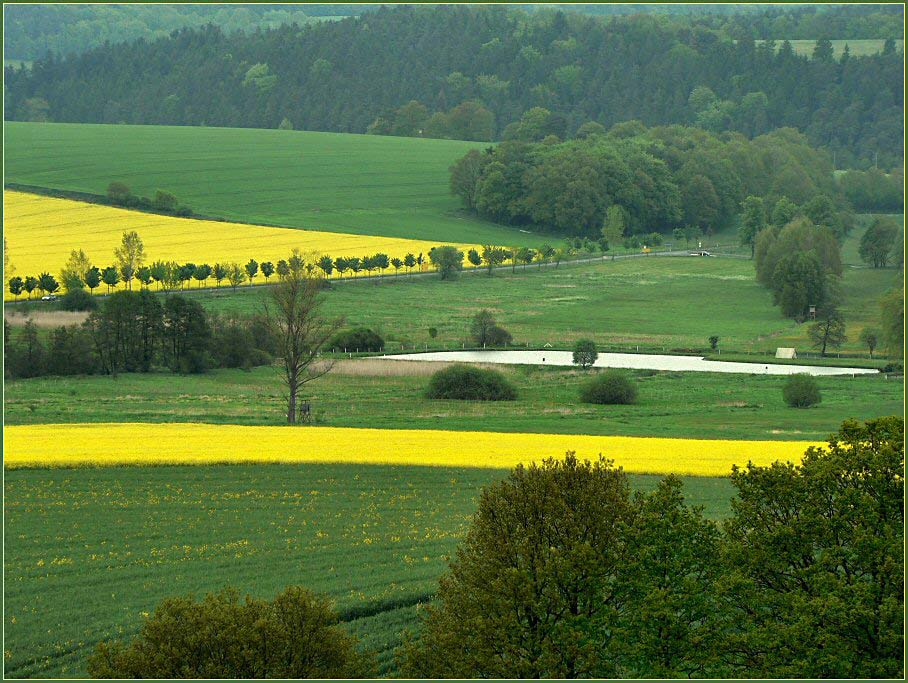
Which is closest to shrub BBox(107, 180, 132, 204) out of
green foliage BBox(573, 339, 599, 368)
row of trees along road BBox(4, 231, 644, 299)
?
row of trees along road BBox(4, 231, 644, 299)

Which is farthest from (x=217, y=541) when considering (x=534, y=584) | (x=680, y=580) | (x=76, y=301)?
(x=76, y=301)

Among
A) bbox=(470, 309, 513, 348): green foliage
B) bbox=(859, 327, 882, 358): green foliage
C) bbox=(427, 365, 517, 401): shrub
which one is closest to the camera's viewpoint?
bbox=(427, 365, 517, 401): shrub


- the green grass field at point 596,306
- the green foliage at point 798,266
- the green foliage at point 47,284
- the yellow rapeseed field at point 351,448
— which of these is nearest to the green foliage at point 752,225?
the green grass field at point 596,306

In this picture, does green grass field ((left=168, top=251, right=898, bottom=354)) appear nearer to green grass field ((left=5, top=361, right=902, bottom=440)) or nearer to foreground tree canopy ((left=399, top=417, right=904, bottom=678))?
green grass field ((left=5, top=361, right=902, bottom=440))

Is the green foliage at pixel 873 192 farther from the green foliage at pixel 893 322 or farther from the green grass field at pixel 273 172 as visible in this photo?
the green foliage at pixel 893 322

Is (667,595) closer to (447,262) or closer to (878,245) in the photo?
(447,262)

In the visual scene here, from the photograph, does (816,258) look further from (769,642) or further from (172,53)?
(172,53)
